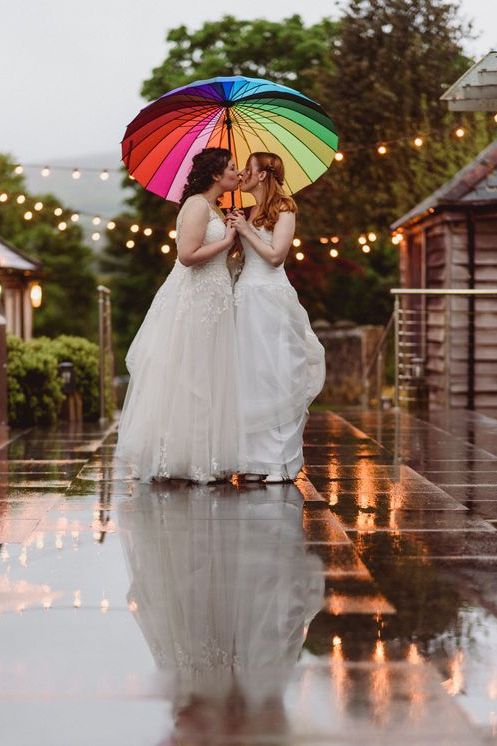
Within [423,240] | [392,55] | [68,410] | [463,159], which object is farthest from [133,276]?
[68,410]

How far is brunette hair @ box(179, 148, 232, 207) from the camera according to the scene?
8.34m

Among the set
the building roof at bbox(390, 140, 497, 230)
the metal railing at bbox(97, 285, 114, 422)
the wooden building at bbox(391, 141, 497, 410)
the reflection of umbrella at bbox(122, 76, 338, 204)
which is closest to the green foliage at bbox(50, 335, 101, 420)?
the metal railing at bbox(97, 285, 114, 422)

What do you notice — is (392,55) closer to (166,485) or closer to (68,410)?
(68,410)

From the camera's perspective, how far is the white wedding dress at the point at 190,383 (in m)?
8.32

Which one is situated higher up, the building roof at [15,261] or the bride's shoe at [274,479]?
the building roof at [15,261]

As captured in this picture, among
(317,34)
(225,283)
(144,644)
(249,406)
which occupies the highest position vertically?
(317,34)

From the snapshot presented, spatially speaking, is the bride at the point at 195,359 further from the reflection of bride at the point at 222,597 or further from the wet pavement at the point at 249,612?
the reflection of bride at the point at 222,597

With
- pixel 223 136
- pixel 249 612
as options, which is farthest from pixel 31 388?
pixel 249 612

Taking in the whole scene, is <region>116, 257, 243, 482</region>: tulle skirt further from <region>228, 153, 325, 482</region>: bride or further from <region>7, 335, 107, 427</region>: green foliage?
<region>7, 335, 107, 427</region>: green foliage

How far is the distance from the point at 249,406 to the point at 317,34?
32544mm

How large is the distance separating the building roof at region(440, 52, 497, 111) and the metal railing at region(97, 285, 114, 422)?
5.04m

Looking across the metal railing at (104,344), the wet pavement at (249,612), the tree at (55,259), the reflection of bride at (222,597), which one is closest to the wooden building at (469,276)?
the metal railing at (104,344)

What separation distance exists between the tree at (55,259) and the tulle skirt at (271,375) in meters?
47.6

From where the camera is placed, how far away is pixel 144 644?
14.5 feet
